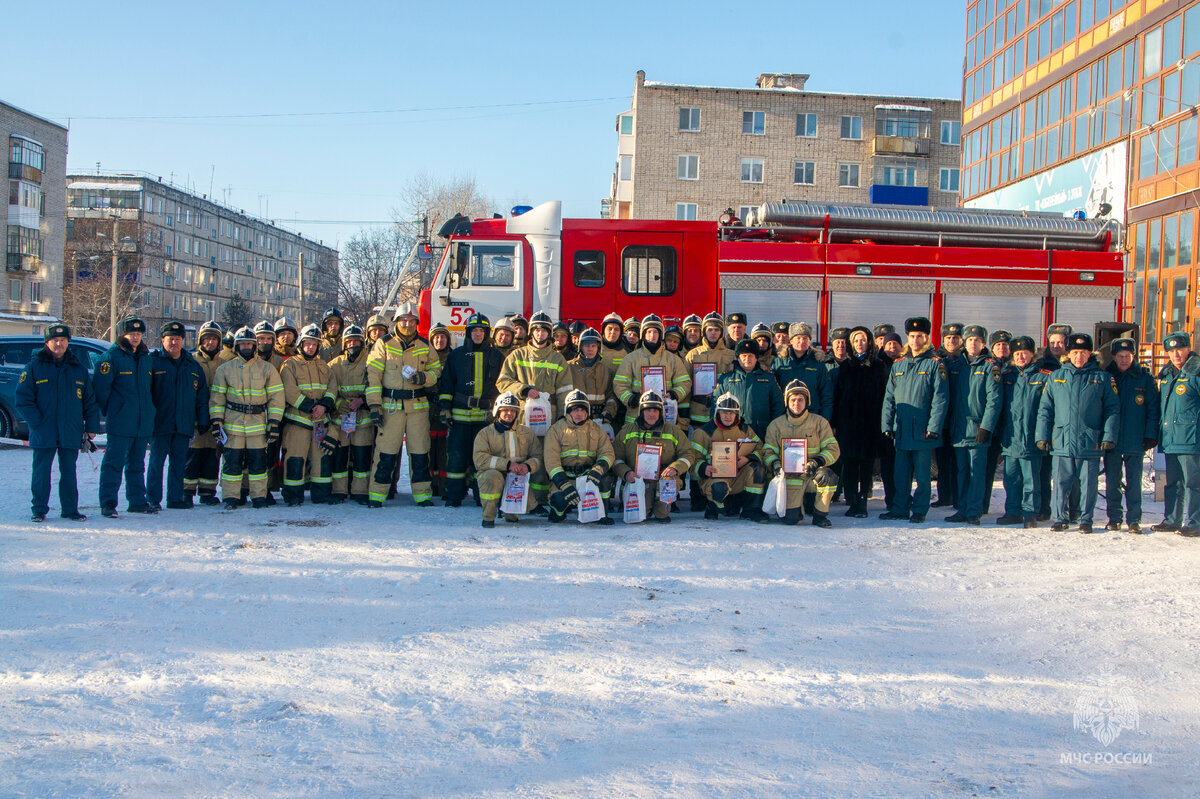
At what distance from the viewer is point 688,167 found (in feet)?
142

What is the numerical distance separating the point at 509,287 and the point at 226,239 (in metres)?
84.7

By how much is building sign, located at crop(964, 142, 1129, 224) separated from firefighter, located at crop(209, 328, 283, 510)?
2014 centimetres

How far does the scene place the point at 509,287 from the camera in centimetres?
1174

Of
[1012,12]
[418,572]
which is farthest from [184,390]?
[1012,12]

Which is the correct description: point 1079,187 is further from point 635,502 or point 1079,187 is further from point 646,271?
point 635,502

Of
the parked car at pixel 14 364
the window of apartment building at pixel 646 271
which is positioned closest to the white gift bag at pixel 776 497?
the window of apartment building at pixel 646 271

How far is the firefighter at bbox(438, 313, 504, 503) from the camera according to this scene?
884 cm

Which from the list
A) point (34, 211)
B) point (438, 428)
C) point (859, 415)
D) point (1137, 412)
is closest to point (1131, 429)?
point (1137, 412)

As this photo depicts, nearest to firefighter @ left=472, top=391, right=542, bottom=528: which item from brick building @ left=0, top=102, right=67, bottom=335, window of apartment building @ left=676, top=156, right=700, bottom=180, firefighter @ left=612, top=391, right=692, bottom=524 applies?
firefighter @ left=612, top=391, right=692, bottom=524

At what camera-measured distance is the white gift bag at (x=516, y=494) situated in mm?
7992

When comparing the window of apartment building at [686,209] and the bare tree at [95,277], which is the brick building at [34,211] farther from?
the window of apartment building at [686,209]

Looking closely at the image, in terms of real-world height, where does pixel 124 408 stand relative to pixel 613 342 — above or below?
below

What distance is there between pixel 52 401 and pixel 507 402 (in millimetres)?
3998

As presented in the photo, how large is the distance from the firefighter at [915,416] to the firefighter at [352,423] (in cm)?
523
